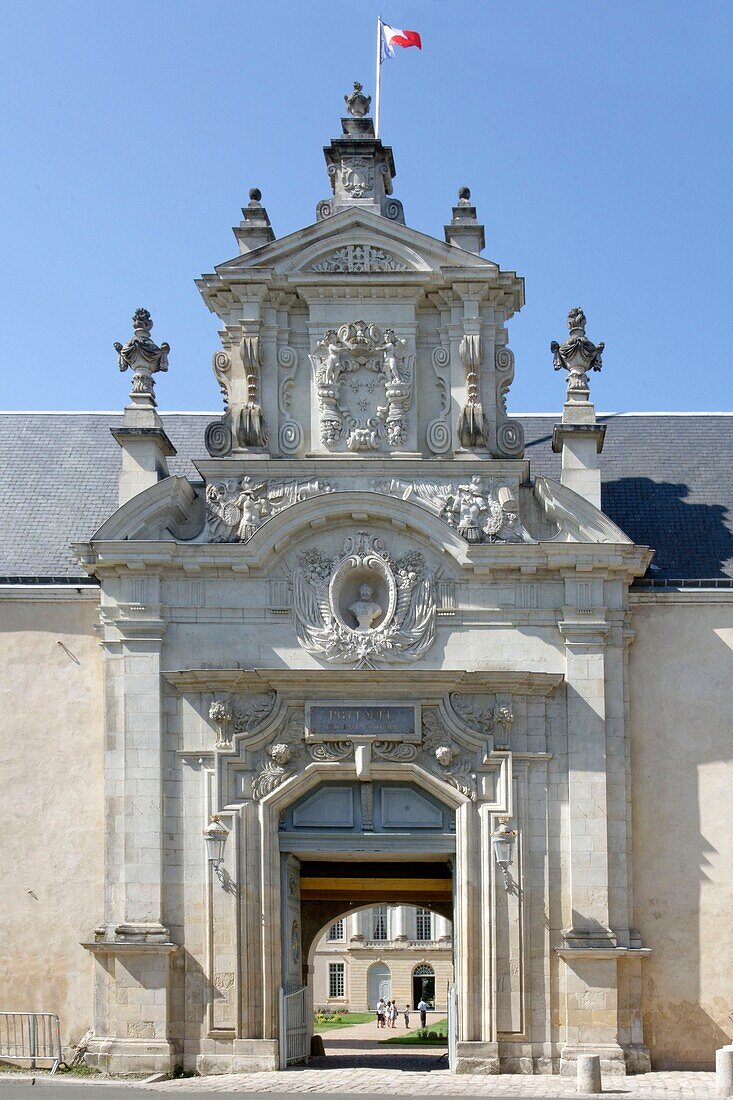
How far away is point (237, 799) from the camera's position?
2036cm

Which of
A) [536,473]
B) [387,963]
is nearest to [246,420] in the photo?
[536,473]

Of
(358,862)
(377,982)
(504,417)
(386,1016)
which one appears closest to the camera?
(504,417)

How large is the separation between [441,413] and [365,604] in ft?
9.17

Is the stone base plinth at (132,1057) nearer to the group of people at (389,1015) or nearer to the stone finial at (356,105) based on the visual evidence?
the stone finial at (356,105)

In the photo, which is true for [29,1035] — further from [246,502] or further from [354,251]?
[354,251]

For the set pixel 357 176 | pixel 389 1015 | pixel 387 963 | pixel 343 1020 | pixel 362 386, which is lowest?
pixel 343 1020

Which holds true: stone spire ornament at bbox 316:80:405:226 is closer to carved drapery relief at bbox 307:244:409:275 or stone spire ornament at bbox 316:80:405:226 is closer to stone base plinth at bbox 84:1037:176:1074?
carved drapery relief at bbox 307:244:409:275

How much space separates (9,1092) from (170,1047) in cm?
257

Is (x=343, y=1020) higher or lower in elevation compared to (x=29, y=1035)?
lower

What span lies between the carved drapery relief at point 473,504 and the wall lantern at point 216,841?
15.6 ft

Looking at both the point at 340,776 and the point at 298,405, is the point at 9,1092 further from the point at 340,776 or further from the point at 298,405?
the point at 298,405

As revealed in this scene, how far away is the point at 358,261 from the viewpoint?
21.4 meters

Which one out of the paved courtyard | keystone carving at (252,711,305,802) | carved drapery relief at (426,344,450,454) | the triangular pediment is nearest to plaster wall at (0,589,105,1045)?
the paved courtyard

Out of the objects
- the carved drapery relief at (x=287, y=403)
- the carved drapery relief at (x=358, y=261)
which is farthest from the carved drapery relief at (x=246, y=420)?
the carved drapery relief at (x=358, y=261)
